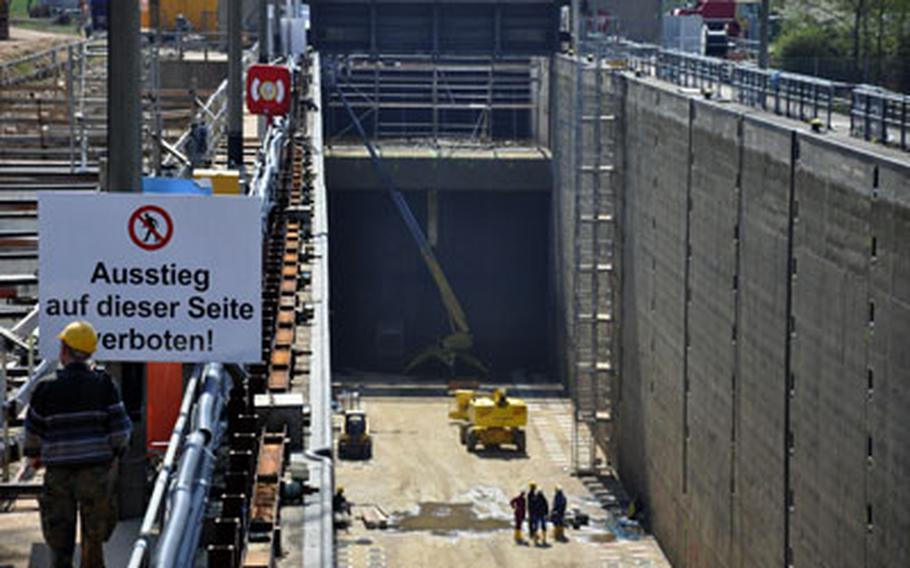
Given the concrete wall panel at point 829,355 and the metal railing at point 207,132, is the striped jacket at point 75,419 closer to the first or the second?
the metal railing at point 207,132

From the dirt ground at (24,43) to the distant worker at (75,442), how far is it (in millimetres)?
36425

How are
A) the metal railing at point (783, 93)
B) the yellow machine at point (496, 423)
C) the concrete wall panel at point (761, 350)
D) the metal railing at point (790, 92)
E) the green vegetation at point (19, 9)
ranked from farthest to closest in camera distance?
1. the green vegetation at point (19, 9)
2. the yellow machine at point (496, 423)
3. the metal railing at point (783, 93)
4. the concrete wall panel at point (761, 350)
5. the metal railing at point (790, 92)

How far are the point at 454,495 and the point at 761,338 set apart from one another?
10643mm

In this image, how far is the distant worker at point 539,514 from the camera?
3206 cm

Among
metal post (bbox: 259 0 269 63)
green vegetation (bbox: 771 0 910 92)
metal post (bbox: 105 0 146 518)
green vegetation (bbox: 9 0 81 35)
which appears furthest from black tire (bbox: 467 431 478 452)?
metal post (bbox: 105 0 146 518)

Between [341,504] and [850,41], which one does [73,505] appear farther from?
[850,41]

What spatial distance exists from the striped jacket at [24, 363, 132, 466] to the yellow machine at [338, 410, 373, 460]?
2921 cm

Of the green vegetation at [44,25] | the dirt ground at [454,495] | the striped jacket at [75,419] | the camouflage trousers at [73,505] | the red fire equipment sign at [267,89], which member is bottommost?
the dirt ground at [454,495]

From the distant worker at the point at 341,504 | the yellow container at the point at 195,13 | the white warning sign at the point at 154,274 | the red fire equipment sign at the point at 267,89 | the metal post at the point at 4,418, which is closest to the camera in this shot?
the white warning sign at the point at 154,274

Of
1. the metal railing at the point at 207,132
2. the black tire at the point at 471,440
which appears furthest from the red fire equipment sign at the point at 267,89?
the black tire at the point at 471,440

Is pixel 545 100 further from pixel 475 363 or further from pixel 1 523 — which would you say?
pixel 1 523

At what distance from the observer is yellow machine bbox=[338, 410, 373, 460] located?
3712 cm

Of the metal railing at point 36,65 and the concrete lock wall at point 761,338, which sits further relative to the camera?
the metal railing at point 36,65

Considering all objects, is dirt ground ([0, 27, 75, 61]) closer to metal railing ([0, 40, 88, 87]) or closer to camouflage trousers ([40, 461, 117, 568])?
metal railing ([0, 40, 88, 87])
